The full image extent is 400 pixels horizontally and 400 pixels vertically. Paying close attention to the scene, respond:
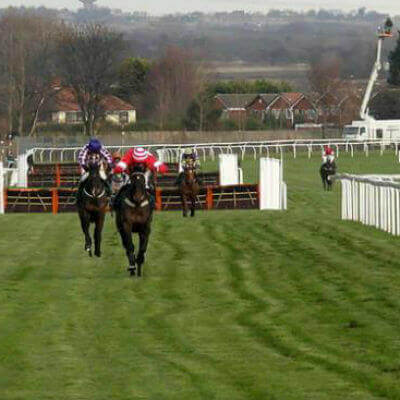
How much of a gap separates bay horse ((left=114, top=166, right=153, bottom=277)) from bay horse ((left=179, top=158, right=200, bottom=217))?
12.8 meters

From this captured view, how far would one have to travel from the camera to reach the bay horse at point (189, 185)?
102 feet

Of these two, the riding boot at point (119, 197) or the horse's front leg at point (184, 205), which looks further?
the horse's front leg at point (184, 205)

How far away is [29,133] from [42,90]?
428 cm

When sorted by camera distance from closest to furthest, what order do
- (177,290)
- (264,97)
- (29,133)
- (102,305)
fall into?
(102,305) < (177,290) < (29,133) < (264,97)

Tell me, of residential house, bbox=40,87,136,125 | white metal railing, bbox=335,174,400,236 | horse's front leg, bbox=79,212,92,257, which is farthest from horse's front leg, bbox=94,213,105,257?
residential house, bbox=40,87,136,125

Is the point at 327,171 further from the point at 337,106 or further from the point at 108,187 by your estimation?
the point at 337,106

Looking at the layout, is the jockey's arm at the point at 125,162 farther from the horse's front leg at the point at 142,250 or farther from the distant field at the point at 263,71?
the distant field at the point at 263,71

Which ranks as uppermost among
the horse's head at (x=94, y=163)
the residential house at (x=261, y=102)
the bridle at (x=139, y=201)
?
the residential house at (x=261, y=102)

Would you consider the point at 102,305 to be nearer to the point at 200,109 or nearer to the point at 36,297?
the point at 36,297

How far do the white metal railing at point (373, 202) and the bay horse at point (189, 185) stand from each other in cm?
407

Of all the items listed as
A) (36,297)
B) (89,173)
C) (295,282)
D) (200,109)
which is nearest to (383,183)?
(89,173)

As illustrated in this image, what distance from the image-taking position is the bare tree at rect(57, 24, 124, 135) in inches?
3772

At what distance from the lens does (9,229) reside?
90.6 feet

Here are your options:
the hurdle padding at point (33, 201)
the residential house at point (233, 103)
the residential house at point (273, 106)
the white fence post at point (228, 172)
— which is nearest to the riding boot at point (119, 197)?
the hurdle padding at point (33, 201)
